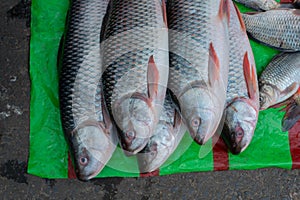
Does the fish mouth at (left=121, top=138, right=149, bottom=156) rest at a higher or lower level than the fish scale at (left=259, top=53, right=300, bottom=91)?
lower

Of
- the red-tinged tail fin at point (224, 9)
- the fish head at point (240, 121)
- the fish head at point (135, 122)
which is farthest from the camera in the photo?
the red-tinged tail fin at point (224, 9)

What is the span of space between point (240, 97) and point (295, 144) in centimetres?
67

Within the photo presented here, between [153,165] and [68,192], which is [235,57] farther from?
[68,192]

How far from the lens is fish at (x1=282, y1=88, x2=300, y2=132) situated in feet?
9.25

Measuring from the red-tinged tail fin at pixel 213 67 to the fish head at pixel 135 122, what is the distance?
0.44 m

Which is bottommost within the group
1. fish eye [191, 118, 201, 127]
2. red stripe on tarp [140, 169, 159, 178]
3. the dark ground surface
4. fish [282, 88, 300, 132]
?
the dark ground surface

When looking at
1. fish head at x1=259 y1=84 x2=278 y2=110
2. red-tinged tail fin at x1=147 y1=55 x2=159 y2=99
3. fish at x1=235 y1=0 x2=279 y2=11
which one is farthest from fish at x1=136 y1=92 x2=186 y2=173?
fish at x1=235 y1=0 x2=279 y2=11

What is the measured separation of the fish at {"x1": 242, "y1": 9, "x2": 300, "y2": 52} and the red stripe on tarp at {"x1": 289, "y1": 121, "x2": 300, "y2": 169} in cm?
59

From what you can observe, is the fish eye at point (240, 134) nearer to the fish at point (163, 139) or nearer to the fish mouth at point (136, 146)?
the fish at point (163, 139)

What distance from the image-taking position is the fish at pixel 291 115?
111 inches

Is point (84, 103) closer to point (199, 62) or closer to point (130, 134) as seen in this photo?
point (130, 134)

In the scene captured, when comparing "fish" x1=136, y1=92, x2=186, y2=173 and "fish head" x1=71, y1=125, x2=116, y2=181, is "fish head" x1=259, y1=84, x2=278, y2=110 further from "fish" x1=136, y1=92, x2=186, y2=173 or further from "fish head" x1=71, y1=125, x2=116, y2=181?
"fish head" x1=71, y1=125, x2=116, y2=181

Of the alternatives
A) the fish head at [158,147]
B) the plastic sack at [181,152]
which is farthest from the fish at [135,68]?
the plastic sack at [181,152]

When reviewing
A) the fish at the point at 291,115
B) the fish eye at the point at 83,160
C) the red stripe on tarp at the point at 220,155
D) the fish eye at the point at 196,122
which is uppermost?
the fish eye at the point at 196,122
